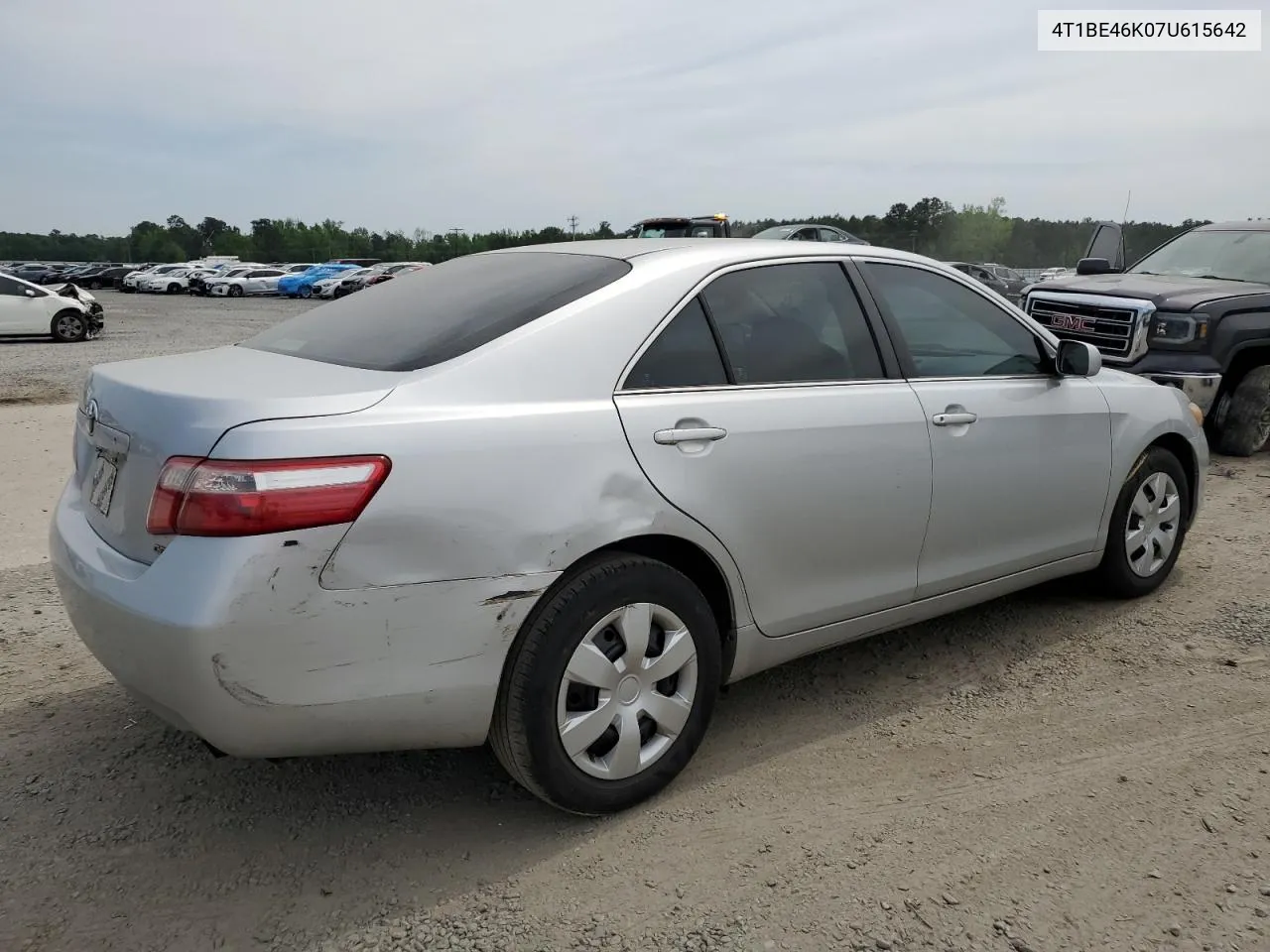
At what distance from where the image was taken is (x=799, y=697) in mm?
3799

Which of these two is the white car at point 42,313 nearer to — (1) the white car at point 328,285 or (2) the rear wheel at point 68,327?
(2) the rear wheel at point 68,327

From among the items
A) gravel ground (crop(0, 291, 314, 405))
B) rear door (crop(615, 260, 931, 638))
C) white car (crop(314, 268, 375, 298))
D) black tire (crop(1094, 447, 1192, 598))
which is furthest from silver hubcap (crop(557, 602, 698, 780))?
white car (crop(314, 268, 375, 298))

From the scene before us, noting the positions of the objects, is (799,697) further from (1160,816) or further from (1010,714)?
(1160,816)

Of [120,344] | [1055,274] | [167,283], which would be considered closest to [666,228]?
[1055,274]

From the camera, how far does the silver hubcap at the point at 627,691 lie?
2.76 metres

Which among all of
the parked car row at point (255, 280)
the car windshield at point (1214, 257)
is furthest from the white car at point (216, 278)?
the car windshield at point (1214, 257)

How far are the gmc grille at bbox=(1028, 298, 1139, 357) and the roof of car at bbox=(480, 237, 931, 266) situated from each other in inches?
207

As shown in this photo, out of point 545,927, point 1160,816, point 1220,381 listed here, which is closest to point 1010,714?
point 1160,816

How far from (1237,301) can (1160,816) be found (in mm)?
6585

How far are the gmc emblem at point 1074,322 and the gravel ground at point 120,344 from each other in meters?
9.92

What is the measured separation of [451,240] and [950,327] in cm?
7972

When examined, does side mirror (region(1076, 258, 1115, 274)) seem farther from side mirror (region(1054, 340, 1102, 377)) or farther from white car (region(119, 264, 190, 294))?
white car (region(119, 264, 190, 294))

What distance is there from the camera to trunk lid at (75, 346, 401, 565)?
2449 mm

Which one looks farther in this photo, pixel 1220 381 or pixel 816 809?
pixel 1220 381
